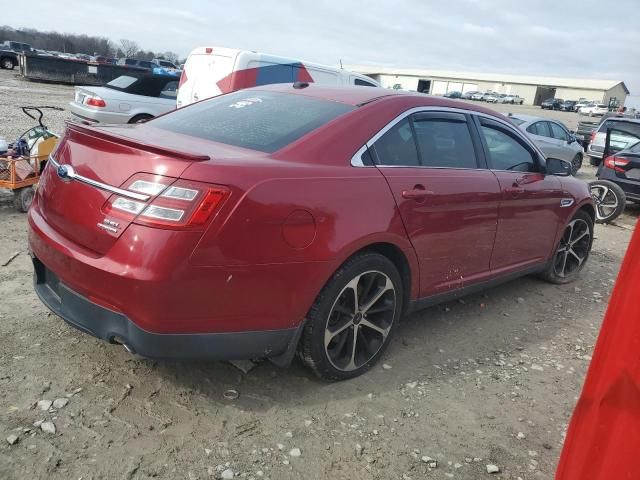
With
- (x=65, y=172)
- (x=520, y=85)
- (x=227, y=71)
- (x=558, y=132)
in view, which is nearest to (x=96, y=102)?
(x=227, y=71)

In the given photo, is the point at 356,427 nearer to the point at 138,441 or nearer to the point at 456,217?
the point at 138,441

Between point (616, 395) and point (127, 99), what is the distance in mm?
10928

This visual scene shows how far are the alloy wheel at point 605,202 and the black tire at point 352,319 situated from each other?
7.01 metres

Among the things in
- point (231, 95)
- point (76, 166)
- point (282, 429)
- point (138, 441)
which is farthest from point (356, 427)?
point (231, 95)

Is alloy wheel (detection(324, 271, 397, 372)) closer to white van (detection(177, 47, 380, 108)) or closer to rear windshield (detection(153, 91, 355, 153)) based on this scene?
rear windshield (detection(153, 91, 355, 153))

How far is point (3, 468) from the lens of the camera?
87.4 inches

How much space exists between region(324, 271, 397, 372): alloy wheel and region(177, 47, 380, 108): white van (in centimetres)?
623

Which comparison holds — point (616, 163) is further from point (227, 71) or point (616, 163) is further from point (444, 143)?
point (444, 143)

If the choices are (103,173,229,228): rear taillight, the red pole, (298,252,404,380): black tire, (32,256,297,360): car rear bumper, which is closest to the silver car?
(298,252,404,380): black tire

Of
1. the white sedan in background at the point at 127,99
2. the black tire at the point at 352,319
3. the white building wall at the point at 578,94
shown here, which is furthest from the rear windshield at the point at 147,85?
the white building wall at the point at 578,94

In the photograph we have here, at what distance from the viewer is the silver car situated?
12500mm

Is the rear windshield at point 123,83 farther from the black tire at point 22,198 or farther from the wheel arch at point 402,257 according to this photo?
the wheel arch at point 402,257

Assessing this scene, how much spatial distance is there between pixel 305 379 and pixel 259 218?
3.72 feet

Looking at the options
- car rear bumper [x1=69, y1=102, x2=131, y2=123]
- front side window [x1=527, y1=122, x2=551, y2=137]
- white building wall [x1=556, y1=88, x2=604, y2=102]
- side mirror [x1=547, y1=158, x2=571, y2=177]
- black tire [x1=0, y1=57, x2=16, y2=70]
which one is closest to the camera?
side mirror [x1=547, y1=158, x2=571, y2=177]
